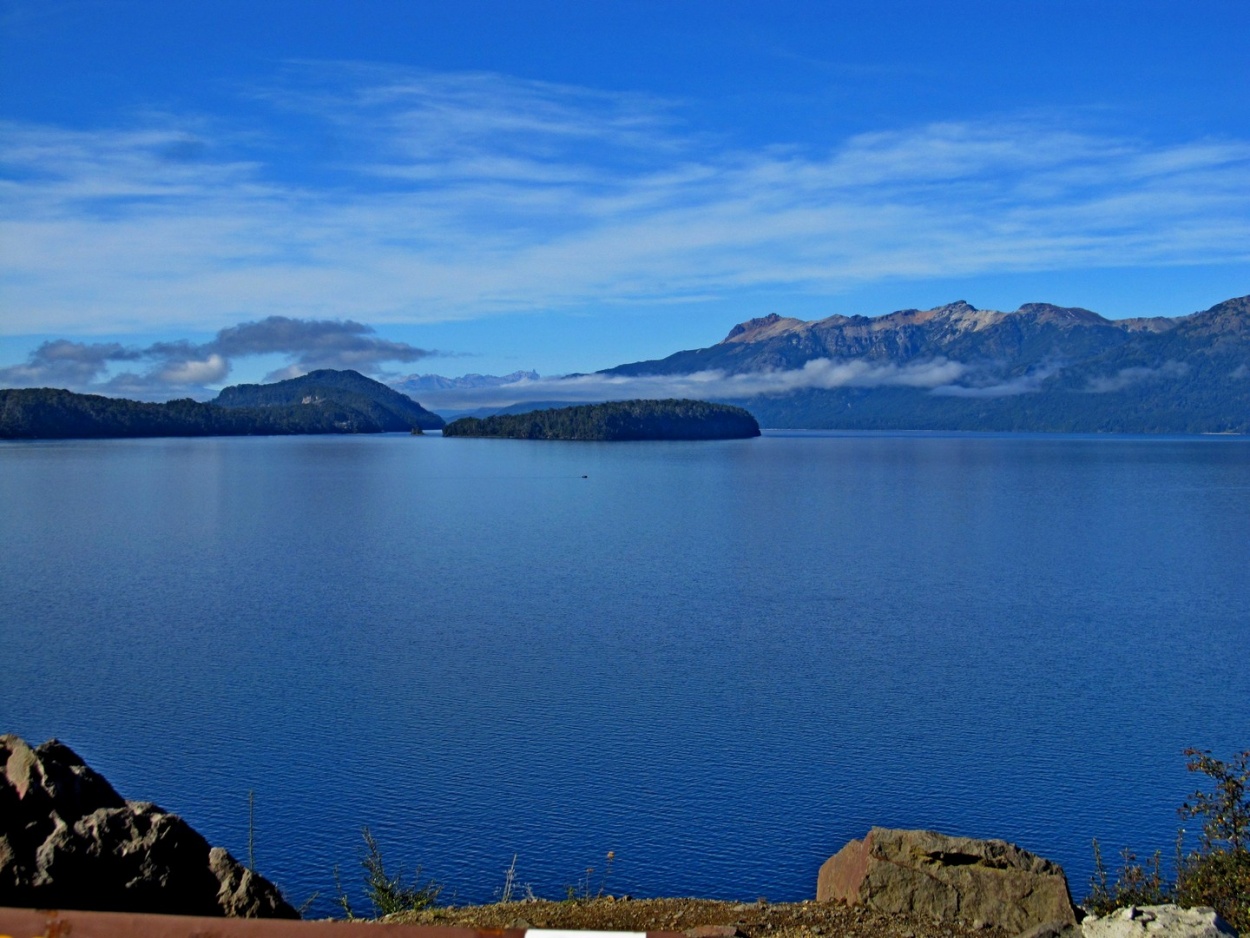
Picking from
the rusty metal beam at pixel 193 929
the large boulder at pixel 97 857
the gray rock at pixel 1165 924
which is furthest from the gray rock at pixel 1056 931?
the large boulder at pixel 97 857

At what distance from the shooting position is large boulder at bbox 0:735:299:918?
7508 mm

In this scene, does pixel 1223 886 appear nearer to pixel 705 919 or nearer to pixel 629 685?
pixel 705 919

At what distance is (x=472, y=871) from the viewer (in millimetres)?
15234

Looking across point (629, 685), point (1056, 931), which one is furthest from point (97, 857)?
point (629, 685)

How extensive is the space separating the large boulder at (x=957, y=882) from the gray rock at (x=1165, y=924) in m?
2.16

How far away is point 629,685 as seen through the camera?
966 inches

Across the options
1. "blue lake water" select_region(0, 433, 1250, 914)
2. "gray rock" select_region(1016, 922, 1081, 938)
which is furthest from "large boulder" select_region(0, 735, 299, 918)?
"blue lake water" select_region(0, 433, 1250, 914)

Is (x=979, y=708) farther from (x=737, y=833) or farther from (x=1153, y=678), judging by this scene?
(x=737, y=833)

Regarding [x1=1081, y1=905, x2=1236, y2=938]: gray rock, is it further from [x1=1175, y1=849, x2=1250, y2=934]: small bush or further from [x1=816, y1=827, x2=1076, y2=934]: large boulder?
[x1=1175, y1=849, x2=1250, y2=934]: small bush

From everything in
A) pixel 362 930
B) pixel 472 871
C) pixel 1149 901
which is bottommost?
pixel 472 871

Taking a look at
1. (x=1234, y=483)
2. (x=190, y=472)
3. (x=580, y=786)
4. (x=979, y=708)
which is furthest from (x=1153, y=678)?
(x=190, y=472)

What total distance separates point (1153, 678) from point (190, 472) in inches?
3606

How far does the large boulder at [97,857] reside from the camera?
7508 millimetres

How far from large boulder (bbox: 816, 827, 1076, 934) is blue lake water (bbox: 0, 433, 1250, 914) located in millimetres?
5281
